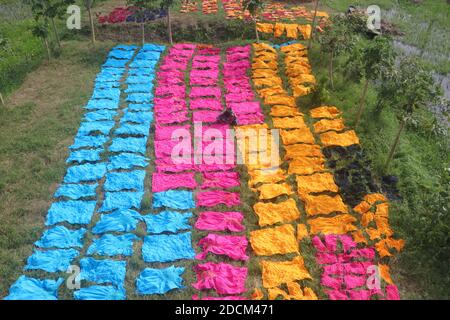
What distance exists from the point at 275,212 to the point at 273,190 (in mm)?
823

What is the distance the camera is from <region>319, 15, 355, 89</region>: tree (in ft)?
47.6

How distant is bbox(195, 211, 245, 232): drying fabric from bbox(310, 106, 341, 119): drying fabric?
5.35 meters

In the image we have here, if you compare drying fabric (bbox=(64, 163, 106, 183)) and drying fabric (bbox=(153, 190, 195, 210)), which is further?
drying fabric (bbox=(64, 163, 106, 183))

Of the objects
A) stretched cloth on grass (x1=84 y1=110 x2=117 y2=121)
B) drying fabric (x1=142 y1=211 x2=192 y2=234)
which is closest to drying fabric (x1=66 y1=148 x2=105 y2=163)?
stretched cloth on grass (x1=84 y1=110 x2=117 y2=121)

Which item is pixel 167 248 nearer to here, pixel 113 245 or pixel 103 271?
pixel 113 245

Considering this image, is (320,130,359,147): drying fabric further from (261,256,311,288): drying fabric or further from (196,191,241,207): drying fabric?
(261,256,311,288): drying fabric

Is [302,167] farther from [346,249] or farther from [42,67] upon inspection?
[42,67]

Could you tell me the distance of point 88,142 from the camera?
12789 mm

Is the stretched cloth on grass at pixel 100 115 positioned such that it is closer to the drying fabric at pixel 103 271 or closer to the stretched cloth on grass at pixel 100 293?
the drying fabric at pixel 103 271

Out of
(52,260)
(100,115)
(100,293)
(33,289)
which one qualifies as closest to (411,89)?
(100,293)

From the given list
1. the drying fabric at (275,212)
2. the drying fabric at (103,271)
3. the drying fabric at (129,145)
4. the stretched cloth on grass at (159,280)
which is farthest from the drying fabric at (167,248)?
the drying fabric at (129,145)

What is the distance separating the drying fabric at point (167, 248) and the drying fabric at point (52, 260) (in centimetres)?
162

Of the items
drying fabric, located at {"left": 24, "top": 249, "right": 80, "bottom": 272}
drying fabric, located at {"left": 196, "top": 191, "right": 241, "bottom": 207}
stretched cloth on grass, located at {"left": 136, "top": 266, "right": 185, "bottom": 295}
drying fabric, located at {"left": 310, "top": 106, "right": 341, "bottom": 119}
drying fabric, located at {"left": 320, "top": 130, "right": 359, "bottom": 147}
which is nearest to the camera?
stretched cloth on grass, located at {"left": 136, "top": 266, "right": 185, "bottom": 295}
